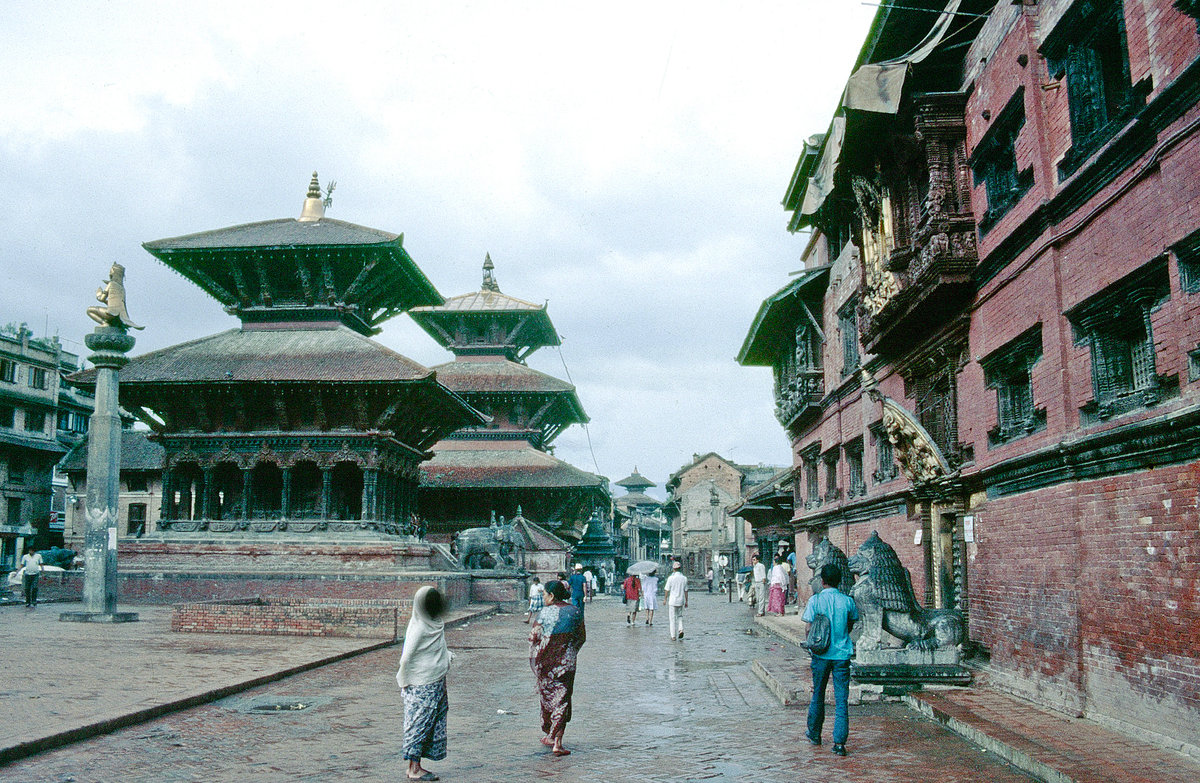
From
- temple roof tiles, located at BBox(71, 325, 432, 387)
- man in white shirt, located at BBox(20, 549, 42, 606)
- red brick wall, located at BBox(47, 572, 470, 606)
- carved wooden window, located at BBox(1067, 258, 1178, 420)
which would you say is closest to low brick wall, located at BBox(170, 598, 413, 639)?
man in white shirt, located at BBox(20, 549, 42, 606)

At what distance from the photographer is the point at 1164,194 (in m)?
7.96

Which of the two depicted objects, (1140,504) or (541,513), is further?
(541,513)

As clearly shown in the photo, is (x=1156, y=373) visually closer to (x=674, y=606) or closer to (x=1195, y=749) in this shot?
(x=1195, y=749)

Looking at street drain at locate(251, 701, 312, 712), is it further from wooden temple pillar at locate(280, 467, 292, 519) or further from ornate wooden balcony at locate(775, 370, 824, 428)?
wooden temple pillar at locate(280, 467, 292, 519)

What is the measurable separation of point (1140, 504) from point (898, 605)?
3.83 metres

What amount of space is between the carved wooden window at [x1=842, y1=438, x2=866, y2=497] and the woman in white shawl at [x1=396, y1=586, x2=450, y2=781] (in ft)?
48.6

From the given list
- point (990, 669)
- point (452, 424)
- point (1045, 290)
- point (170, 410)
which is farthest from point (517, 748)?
point (452, 424)

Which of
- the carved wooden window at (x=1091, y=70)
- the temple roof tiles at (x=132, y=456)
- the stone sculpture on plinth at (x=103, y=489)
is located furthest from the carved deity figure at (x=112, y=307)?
the temple roof tiles at (x=132, y=456)

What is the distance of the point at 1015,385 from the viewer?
39.9 feet

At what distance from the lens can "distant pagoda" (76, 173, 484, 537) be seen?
30.9 metres

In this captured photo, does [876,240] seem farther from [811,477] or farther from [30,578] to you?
[30,578]

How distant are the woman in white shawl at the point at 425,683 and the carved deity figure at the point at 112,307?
17.2 m

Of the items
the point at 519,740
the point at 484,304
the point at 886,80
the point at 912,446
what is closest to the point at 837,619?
the point at 519,740

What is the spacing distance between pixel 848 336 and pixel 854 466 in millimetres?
2929
